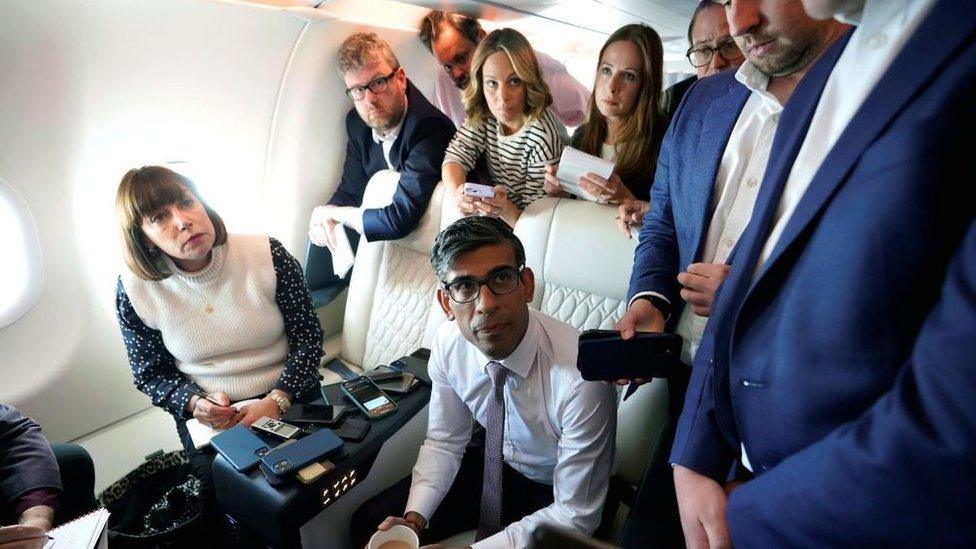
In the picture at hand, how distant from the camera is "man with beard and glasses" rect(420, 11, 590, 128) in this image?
10.1 ft

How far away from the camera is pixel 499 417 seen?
4.81ft

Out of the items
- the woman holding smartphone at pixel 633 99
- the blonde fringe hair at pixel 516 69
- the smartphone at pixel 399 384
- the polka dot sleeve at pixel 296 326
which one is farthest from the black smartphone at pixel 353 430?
the blonde fringe hair at pixel 516 69

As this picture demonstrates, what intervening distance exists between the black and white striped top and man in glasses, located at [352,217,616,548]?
0.77 metres

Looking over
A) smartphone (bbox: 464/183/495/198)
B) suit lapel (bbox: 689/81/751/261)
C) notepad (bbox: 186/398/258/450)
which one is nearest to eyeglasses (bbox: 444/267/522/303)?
suit lapel (bbox: 689/81/751/261)

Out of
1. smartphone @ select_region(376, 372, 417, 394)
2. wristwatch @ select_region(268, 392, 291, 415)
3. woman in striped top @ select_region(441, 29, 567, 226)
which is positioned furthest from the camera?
woman in striped top @ select_region(441, 29, 567, 226)

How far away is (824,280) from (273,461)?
1.35 m

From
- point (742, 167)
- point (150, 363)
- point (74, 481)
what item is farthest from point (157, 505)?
point (742, 167)

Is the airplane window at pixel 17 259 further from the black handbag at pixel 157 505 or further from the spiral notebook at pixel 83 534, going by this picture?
the spiral notebook at pixel 83 534

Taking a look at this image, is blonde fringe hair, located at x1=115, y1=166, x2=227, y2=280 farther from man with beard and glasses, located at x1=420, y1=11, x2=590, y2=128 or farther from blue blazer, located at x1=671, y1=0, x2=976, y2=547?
blue blazer, located at x1=671, y1=0, x2=976, y2=547

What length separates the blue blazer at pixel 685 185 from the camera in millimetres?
1149

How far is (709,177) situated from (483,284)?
0.60 m

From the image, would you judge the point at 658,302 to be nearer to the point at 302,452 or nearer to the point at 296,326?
the point at 302,452

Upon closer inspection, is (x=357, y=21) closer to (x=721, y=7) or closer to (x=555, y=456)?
(x=721, y=7)

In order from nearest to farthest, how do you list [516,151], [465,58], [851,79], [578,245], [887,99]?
[887,99] < [851,79] < [578,245] < [516,151] < [465,58]
